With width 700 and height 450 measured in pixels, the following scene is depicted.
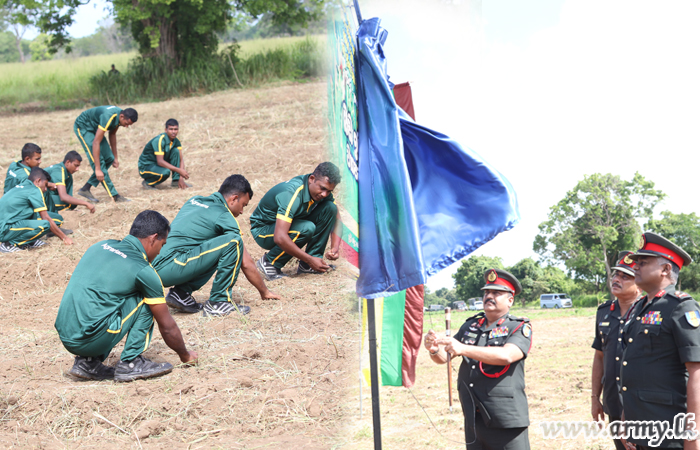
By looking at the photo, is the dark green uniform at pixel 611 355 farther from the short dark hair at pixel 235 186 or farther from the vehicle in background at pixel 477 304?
the short dark hair at pixel 235 186

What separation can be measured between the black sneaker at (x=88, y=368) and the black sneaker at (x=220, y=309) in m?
1.15

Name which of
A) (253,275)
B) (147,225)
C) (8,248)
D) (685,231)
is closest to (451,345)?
(147,225)

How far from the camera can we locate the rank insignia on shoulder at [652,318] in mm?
2791

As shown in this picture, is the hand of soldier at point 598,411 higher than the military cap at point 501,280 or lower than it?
lower

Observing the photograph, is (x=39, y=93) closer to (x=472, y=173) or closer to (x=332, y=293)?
(x=332, y=293)

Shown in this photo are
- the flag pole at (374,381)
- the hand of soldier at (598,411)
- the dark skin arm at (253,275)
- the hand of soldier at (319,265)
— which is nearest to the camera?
the flag pole at (374,381)

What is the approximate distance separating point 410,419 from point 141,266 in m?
2.79

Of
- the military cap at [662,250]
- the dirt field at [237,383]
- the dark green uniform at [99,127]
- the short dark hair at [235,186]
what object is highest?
the dark green uniform at [99,127]

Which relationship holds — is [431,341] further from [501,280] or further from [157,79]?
[157,79]

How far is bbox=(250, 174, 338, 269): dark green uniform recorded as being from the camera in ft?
18.4

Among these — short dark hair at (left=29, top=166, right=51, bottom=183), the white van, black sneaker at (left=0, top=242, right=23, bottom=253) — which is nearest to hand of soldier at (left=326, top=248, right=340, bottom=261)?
short dark hair at (left=29, top=166, right=51, bottom=183)

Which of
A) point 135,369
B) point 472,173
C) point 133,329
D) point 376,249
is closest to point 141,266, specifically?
point 133,329

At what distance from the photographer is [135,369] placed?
388cm

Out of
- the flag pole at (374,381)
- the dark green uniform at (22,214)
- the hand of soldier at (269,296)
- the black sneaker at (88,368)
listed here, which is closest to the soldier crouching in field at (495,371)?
the flag pole at (374,381)
